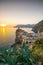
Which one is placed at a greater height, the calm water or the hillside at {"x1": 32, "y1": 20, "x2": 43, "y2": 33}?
the hillside at {"x1": 32, "y1": 20, "x2": 43, "y2": 33}

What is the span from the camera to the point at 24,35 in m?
3.46

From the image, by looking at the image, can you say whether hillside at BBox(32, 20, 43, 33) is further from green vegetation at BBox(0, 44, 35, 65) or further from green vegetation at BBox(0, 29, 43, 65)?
green vegetation at BBox(0, 44, 35, 65)

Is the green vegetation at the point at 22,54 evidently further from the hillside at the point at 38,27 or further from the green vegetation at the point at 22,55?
the hillside at the point at 38,27

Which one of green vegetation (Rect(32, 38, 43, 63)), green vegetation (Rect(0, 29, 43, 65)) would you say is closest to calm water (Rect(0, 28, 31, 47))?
green vegetation (Rect(0, 29, 43, 65))

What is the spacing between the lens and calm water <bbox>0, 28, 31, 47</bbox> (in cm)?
344

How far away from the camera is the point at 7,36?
11.4 ft

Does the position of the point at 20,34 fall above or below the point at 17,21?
below

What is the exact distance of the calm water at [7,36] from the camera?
344cm

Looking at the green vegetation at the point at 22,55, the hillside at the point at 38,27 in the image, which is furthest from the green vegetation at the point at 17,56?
the hillside at the point at 38,27

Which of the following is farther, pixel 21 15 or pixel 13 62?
pixel 21 15

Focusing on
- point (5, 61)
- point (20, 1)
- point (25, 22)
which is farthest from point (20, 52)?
point (20, 1)

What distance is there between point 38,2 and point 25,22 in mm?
561

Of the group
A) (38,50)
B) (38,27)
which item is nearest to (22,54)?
(38,50)

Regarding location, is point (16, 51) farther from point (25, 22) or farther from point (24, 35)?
point (25, 22)
